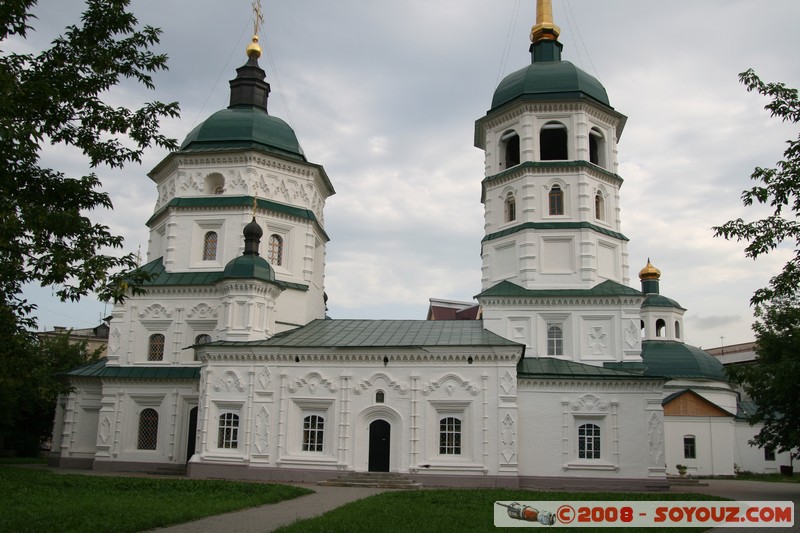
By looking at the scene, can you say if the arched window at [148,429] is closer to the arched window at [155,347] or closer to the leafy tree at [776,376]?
the arched window at [155,347]

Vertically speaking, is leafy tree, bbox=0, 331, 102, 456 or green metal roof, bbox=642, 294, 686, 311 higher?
green metal roof, bbox=642, 294, 686, 311

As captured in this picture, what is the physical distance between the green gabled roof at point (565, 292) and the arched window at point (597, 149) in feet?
17.2

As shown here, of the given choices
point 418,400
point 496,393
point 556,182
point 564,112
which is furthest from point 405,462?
point 564,112

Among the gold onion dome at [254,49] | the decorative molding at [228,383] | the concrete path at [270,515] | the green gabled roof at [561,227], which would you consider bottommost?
the concrete path at [270,515]

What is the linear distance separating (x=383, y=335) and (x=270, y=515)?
12.0 m

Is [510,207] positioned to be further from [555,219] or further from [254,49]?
[254,49]

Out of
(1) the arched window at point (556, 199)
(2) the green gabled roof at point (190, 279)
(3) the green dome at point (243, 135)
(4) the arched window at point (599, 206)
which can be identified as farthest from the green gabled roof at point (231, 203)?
(4) the arched window at point (599, 206)

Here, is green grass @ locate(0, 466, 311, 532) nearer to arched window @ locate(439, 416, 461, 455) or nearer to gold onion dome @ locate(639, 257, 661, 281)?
arched window @ locate(439, 416, 461, 455)

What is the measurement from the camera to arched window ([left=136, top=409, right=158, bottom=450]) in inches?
1040

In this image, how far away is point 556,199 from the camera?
2681cm

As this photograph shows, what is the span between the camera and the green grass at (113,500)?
11516mm

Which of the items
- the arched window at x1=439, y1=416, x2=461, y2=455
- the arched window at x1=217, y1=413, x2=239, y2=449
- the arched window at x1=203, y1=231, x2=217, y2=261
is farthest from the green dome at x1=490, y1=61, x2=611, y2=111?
the arched window at x1=217, y1=413, x2=239, y2=449

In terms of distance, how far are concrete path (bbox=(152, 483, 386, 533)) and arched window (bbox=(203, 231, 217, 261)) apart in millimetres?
12030

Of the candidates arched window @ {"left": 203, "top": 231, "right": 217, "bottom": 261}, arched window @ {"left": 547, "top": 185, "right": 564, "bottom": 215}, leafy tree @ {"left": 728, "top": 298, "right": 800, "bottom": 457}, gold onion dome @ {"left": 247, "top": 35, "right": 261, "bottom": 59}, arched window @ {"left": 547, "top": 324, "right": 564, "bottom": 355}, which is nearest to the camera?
leafy tree @ {"left": 728, "top": 298, "right": 800, "bottom": 457}
